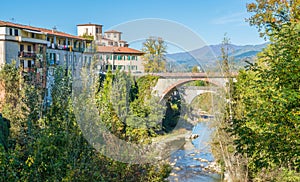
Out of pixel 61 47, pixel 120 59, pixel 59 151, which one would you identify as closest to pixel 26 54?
pixel 61 47

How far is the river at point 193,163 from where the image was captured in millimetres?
15078

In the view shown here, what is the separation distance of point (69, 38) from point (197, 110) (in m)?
9.36

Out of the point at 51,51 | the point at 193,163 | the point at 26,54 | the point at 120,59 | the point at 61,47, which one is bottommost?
the point at 193,163

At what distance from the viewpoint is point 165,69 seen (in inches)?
809

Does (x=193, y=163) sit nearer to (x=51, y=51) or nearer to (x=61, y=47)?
(x=51, y=51)

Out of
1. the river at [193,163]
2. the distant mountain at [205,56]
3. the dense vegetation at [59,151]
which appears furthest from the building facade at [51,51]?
the dense vegetation at [59,151]

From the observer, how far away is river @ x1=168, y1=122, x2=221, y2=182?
15.1m

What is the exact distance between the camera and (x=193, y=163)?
1739cm

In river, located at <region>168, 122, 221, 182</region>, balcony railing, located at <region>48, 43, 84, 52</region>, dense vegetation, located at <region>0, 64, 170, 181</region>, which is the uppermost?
balcony railing, located at <region>48, 43, 84, 52</region>

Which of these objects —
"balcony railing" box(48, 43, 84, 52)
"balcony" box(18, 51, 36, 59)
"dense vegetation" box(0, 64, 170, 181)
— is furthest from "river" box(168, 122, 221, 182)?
"balcony railing" box(48, 43, 84, 52)

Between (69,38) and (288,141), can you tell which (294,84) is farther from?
(69,38)

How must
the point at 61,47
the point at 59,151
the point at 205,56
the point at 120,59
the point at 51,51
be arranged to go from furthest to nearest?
the point at 61,47 < the point at 51,51 < the point at 120,59 < the point at 205,56 < the point at 59,151

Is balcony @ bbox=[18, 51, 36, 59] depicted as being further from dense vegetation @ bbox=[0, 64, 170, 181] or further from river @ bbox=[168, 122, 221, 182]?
dense vegetation @ bbox=[0, 64, 170, 181]

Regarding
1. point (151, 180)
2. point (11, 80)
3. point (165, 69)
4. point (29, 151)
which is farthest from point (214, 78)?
point (29, 151)
